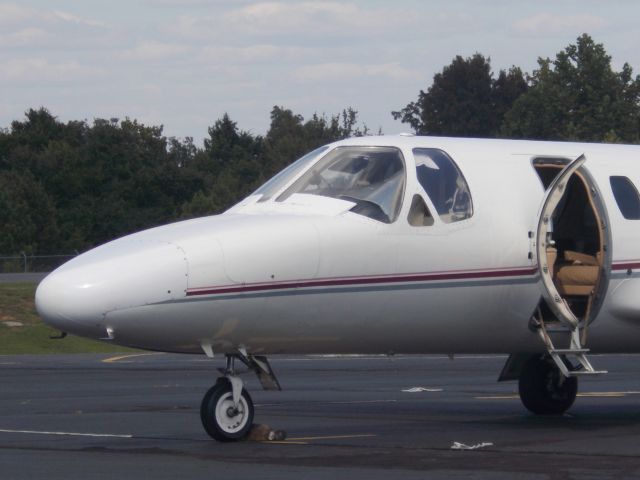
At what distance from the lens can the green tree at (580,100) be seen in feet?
268

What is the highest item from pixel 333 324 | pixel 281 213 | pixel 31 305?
pixel 281 213

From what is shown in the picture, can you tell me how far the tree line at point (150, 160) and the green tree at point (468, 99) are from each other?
54.8 feet

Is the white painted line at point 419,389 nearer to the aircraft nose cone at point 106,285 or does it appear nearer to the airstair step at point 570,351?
the airstair step at point 570,351

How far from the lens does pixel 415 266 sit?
13594 millimetres

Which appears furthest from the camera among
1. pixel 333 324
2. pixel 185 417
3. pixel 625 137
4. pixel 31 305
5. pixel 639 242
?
pixel 625 137

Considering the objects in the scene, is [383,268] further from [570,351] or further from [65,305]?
[65,305]

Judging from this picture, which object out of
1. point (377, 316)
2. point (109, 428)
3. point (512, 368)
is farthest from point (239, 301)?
point (512, 368)

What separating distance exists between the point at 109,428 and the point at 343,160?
13.6ft

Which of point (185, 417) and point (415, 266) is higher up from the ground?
point (415, 266)

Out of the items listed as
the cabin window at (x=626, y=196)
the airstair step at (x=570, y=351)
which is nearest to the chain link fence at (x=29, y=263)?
the cabin window at (x=626, y=196)

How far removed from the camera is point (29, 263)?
58.1 meters

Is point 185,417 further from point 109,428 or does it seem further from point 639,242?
point 639,242

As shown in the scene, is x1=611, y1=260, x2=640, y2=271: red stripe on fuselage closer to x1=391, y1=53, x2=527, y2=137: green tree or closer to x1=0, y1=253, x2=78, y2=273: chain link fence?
x1=0, y1=253, x2=78, y2=273: chain link fence

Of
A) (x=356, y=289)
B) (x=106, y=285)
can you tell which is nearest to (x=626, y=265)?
(x=356, y=289)
